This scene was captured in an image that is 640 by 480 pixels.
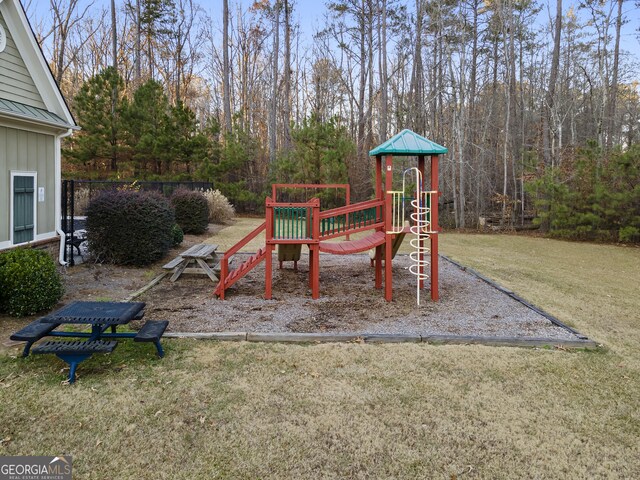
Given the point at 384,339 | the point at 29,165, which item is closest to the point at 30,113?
the point at 29,165

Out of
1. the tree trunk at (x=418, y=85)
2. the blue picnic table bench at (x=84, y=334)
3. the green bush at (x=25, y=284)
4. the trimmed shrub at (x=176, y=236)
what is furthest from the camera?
the tree trunk at (x=418, y=85)

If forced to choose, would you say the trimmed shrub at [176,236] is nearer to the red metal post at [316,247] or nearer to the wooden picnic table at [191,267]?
the wooden picnic table at [191,267]

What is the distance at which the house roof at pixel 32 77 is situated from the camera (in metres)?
5.86

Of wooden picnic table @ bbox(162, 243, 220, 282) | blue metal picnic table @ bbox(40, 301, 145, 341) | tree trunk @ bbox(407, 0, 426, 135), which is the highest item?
tree trunk @ bbox(407, 0, 426, 135)

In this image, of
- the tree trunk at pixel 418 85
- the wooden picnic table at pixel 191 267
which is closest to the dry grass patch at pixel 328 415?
the wooden picnic table at pixel 191 267

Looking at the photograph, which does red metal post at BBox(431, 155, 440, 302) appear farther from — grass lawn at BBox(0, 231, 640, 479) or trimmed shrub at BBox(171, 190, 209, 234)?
trimmed shrub at BBox(171, 190, 209, 234)

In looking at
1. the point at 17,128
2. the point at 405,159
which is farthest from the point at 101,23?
the point at 17,128

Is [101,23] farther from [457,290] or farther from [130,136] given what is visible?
[457,290]

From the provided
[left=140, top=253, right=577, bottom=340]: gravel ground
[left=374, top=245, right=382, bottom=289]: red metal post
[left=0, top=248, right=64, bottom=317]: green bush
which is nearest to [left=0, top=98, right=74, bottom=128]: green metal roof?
[left=0, top=248, right=64, bottom=317]: green bush

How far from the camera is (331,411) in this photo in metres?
3.12

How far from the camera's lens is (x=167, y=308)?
561cm

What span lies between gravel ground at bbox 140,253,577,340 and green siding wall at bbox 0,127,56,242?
1962 millimetres

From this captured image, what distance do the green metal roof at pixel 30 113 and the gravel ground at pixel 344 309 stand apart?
2.82 m

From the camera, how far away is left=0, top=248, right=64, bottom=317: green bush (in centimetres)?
493
